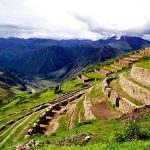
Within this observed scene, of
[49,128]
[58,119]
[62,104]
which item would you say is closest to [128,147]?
[49,128]

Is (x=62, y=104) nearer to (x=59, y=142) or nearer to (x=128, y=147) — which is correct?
(x=59, y=142)

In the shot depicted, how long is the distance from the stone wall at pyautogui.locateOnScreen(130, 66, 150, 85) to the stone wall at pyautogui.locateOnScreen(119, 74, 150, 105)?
2.75 m

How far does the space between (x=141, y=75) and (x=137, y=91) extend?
979 cm

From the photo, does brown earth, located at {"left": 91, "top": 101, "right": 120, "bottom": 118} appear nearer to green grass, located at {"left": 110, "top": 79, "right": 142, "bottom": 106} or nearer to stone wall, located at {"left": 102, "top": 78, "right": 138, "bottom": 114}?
stone wall, located at {"left": 102, "top": 78, "right": 138, "bottom": 114}

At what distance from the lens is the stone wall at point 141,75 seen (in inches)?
2884

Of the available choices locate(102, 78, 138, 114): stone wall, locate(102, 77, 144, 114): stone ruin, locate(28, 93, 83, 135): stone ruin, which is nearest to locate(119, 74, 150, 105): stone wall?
locate(102, 77, 144, 114): stone ruin

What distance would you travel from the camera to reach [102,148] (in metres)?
29.9

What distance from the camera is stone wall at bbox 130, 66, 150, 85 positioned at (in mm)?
73250

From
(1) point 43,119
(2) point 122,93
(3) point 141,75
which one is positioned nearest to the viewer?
(2) point 122,93

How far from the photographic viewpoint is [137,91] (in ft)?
225

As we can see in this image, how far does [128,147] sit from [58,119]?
5283 cm

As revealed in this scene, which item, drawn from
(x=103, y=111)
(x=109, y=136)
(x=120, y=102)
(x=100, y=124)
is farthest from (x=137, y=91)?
(x=109, y=136)

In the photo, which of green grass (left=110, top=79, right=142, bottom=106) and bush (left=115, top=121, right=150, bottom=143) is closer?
bush (left=115, top=121, right=150, bottom=143)

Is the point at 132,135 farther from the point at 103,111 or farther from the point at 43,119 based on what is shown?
the point at 43,119
